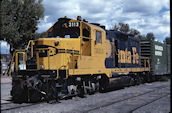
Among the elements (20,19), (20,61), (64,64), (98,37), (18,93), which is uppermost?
(20,19)

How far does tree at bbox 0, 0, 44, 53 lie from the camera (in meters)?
28.0

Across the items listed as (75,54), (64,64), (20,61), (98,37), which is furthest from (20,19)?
(64,64)

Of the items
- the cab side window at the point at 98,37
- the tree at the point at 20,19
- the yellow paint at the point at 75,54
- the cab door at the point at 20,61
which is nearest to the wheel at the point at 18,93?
the cab door at the point at 20,61

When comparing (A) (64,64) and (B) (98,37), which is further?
(B) (98,37)

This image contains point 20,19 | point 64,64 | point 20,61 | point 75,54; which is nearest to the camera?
point 64,64

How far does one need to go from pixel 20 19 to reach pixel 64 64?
2284 cm

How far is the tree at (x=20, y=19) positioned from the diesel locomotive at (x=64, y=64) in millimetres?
17954

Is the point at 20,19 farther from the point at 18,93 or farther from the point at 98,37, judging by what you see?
the point at 18,93

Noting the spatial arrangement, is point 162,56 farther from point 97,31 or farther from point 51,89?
point 51,89

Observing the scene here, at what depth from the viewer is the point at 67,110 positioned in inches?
313

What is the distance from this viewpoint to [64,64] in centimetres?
1004

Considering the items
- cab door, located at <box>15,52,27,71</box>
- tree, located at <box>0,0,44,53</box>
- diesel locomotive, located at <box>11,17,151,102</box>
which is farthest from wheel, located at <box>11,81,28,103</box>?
tree, located at <box>0,0,44,53</box>

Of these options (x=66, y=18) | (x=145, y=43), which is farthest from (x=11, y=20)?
(x=66, y=18)

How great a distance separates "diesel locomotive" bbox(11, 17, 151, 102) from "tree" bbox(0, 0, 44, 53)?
1795cm
